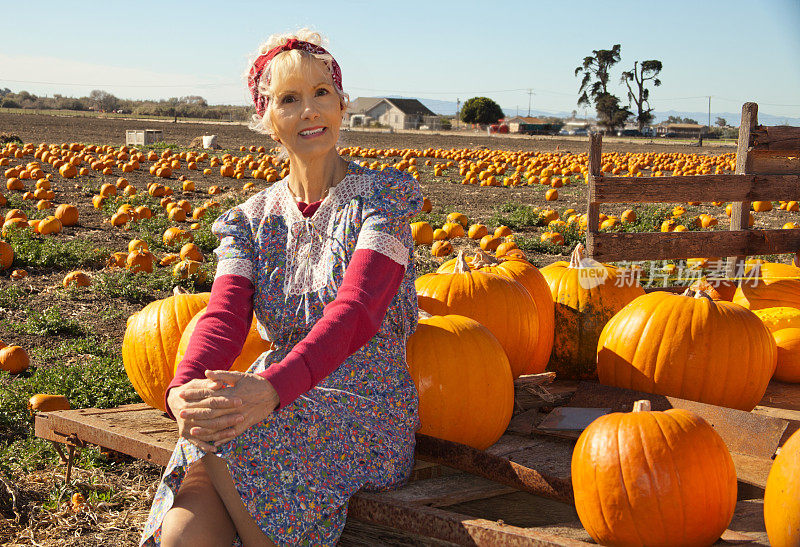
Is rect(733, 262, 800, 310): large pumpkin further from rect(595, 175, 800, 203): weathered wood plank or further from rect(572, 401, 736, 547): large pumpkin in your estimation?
rect(572, 401, 736, 547): large pumpkin

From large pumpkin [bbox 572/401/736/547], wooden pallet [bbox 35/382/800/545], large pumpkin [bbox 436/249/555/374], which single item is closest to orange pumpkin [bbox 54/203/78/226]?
wooden pallet [bbox 35/382/800/545]

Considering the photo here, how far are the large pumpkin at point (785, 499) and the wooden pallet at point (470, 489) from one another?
16 centimetres

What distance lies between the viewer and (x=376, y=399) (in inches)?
101

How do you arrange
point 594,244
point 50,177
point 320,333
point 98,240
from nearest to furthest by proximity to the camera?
point 320,333 → point 594,244 → point 98,240 → point 50,177

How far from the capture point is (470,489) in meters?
2.63

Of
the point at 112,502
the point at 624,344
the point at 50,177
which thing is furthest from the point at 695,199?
the point at 50,177

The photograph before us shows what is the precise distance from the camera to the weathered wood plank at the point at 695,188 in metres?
5.36

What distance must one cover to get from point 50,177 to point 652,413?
46.3 ft

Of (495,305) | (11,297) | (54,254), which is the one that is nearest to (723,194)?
(495,305)

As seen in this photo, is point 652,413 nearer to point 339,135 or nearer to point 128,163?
point 339,135

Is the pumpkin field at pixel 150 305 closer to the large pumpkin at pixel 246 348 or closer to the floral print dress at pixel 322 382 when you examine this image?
the large pumpkin at pixel 246 348

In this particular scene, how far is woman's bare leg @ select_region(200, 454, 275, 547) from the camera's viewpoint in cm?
214

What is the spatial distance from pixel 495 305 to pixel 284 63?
1.60 metres

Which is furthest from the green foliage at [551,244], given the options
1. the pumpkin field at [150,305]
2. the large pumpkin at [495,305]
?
the large pumpkin at [495,305]
